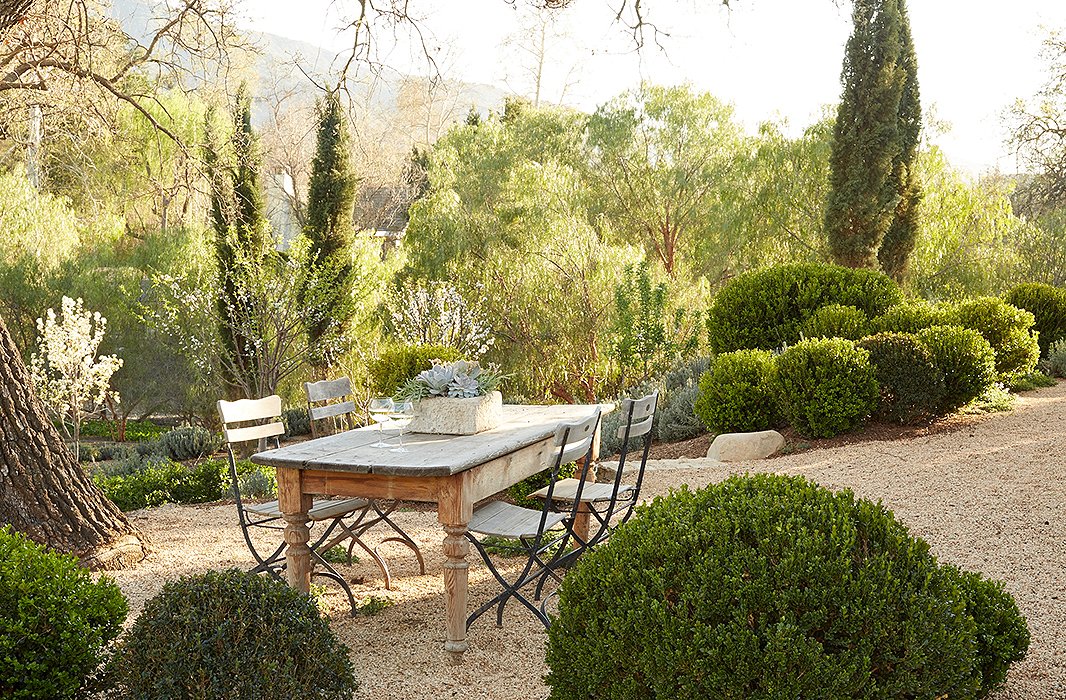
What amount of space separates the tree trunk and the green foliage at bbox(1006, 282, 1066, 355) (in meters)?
10.3

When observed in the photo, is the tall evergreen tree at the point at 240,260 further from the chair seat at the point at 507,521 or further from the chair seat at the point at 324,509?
the chair seat at the point at 507,521

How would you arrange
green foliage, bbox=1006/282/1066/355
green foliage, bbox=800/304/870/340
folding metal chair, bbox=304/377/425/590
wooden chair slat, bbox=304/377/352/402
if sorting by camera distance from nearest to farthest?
folding metal chair, bbox=304/377/425/590 < wooden chair slat, bbox=304/377/352/402 < green foliage, bbox=800/304/870/340 < green foliage, bbox=1006/282/1066/355

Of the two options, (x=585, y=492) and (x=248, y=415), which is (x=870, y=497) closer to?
(x=585, y=492)

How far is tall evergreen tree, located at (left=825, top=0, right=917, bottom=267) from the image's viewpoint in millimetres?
12422

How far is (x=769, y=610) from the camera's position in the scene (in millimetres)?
2254

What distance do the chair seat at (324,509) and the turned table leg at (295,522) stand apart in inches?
11.7

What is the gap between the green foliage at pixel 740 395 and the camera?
26.4 ft

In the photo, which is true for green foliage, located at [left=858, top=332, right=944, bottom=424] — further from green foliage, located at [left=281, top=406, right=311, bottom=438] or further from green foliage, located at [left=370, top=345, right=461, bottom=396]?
green foliage, located at [left=281, top=406, right=311, bottom=438]

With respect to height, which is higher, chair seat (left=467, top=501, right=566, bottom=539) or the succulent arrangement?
the succulent arrangement

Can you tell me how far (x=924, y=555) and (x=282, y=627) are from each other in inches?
72.3

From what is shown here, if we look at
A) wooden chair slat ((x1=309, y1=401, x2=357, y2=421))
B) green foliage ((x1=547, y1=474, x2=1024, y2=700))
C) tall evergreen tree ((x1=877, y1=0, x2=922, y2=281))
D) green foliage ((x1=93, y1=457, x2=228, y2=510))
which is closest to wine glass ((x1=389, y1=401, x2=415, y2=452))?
wooden chair slat ((x1=309, y1=401, x2=357, y2=421))

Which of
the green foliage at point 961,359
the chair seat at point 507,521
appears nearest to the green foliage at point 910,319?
the green foliage at point 961,359

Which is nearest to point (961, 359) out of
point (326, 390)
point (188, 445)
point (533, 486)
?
point (533, 486)

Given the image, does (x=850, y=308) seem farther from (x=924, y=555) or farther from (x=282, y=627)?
(x=282, y=627)
